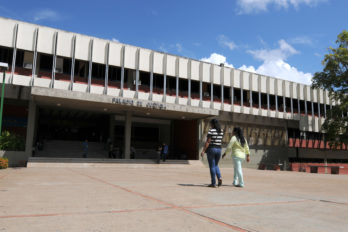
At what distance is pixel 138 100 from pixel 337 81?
67.0ft

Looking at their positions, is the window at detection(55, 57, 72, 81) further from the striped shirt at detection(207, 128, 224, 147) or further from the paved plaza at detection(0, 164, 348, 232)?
the paved plaza at detection(0, 164, 348, 232)

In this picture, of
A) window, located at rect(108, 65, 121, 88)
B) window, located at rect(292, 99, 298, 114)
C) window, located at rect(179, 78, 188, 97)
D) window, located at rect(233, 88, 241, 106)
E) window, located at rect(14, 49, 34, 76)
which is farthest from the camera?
window, located at rect(292, 99, 298, 114)

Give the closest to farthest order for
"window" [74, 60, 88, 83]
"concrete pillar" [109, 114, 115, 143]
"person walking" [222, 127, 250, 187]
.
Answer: "person walking" [222, 127, 250, 187]
"window" [74, 60, 88, 83]
"concrete pillar" [109, 114, 115, 143]

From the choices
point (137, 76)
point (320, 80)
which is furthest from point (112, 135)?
point (320, 80)

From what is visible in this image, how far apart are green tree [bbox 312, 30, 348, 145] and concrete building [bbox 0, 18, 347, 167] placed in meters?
4.88

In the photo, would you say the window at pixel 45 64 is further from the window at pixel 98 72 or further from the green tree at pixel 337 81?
the green tree at pixel 337 81

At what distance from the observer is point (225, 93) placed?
30562 mm

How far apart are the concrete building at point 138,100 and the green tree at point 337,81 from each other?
4.88m

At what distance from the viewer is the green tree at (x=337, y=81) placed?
89.6 ft

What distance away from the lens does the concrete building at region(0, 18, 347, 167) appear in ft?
70.9

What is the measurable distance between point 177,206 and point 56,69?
71.7 ft

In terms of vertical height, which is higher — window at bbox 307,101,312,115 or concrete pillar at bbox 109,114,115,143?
window at bbox 307,101,312,115

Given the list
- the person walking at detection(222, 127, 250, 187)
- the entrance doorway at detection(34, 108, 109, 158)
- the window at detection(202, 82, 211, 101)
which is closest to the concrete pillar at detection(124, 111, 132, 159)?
the entrance doorway at detection(34, 108, 109, 158)

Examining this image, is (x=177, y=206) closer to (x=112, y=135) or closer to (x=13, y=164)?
(x=13, y=164)
